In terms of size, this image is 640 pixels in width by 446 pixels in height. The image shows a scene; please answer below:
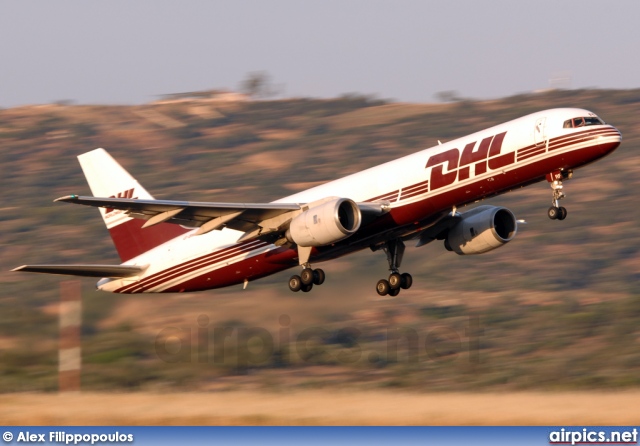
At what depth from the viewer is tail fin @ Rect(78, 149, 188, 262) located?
38.5 m

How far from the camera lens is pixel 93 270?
36375 mm

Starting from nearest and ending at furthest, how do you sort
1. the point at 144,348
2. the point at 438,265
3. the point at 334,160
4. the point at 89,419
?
the point at 89,419 → the point at 144,348 → the point at 438,265 → the point at 334,160

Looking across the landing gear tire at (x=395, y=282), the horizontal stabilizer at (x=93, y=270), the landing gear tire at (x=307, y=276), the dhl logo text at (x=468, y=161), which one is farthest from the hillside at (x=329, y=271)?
the dhl logo text at (x=468, y=161)

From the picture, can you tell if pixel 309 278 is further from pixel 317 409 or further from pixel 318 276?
pixel 317 409

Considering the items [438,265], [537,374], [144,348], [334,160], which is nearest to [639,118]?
[334,160]

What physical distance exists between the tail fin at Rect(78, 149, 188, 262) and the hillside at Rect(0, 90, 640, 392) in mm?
5282

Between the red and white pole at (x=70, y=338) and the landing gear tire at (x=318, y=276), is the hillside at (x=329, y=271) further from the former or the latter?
the landing gear tire at (x=318, y=276)

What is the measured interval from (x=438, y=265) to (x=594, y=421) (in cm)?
4276

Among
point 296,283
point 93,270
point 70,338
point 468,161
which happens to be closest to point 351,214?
point 296,283

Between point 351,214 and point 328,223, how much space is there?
96 centimetres

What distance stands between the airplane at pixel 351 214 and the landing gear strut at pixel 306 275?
0.03 metres

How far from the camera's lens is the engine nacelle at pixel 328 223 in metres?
31.9

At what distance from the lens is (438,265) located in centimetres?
7456

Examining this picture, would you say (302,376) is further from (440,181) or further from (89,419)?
(440,181)
